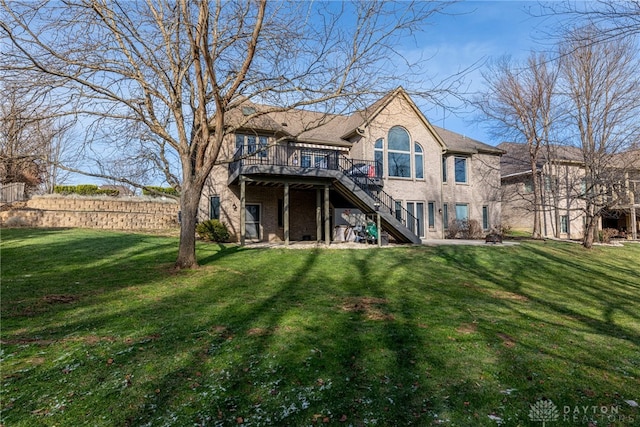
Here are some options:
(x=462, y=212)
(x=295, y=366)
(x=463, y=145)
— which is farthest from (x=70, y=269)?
(x=463, y=145)

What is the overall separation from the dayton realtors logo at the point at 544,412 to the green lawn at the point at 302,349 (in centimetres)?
2

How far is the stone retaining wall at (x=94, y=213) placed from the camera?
18562 millimetres

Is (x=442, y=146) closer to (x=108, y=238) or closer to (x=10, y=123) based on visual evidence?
(x=108, y=238)

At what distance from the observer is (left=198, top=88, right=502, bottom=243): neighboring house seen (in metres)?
16.3

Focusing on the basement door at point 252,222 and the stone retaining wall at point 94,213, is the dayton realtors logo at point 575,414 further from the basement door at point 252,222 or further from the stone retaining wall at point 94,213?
the stone retaining wall at point 94,213

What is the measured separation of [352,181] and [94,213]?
48.7 ft

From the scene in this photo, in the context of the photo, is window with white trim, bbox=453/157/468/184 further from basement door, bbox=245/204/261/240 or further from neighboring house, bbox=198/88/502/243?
basement door, bbox=245/204/261/240

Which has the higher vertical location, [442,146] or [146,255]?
[442,146]

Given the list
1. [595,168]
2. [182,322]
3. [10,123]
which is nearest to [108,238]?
[10,123]

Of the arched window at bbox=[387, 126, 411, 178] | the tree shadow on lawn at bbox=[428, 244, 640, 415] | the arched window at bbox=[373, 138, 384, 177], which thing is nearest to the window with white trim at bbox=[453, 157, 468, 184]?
the arched window at bbox=[387, 126, 411, 178]

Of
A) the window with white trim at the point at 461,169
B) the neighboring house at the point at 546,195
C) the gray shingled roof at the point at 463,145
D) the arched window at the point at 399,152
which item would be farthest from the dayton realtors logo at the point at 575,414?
the neighboring house at the point at 546,195

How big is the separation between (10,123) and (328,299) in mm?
8029

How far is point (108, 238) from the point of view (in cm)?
1464

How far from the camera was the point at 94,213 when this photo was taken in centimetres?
1992
